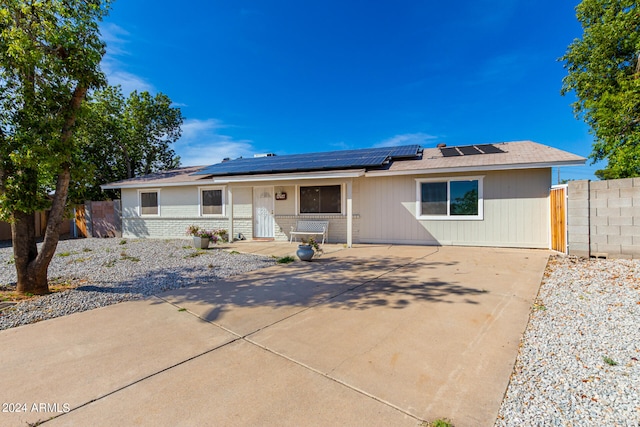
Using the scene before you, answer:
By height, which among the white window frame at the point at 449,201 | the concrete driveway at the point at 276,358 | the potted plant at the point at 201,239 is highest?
the white window frame at the point at 449,201

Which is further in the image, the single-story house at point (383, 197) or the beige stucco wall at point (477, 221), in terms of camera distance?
the single-story house at point (383, 197)

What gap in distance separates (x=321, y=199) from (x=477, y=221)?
5624 millimetres

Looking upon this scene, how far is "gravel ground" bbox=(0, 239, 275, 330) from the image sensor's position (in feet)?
13.8

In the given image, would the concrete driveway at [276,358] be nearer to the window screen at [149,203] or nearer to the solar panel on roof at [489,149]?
the solar panel on roof at [489,149]

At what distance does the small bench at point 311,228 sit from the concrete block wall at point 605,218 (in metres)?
7.23

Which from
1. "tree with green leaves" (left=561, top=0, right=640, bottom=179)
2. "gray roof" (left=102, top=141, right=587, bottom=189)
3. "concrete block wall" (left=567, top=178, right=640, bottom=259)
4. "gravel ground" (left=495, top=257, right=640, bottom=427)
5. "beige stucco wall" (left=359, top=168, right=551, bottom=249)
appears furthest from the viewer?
"tree with green leaves" (left=561, top=0, right=640, bottom=179)

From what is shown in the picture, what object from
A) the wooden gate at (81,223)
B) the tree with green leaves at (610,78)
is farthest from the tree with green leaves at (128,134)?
the tree with green leaves at (610,78)

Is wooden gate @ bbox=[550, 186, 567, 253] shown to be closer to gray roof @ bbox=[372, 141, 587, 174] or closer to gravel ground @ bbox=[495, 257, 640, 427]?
gray roof @ bbox=[372, 141, 587, 174]

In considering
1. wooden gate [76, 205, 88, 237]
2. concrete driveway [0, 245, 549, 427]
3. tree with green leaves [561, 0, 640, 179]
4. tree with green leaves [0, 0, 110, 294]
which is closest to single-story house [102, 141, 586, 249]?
wooden gate [76, 205, 88, 237]

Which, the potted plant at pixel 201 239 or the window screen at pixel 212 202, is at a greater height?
the window screen at pixel 212 202

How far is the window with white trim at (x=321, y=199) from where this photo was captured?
11297 mm

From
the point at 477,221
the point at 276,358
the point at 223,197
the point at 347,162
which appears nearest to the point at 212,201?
the point at 223,197

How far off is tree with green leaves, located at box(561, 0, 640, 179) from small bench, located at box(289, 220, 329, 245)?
13435 millimetres

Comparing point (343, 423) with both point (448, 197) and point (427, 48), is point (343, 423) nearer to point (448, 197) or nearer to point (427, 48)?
point (448, 197)
